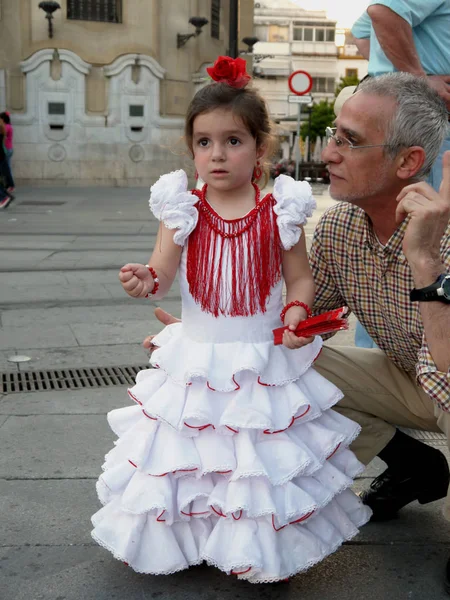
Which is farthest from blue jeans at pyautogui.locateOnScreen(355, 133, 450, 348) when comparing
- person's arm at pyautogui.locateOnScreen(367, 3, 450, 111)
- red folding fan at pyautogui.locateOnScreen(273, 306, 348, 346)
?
red folding fan at pyautogui.locateOnScreen(273, 306, 348, 346)

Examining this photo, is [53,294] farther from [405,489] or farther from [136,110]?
[136,110]

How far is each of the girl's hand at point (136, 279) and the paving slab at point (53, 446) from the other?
44.6 inches

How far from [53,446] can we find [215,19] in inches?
1072

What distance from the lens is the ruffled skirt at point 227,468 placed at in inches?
97.9

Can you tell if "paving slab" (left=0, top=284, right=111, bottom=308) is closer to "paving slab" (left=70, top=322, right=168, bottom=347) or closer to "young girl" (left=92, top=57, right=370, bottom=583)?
"paving slab" (left=70, top=322, right=168, bottom=347)

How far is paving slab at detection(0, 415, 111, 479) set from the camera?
3.50 metres

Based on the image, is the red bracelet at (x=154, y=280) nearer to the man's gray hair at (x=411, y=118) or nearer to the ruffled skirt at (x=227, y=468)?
the ruffled skirt at (x=227, y=468)

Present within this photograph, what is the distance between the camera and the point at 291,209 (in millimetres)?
2688

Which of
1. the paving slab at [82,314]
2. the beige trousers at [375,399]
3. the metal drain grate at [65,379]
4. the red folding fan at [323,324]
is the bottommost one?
the paving slab at [82,314]

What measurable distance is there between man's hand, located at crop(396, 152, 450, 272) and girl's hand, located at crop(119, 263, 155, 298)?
749 mm

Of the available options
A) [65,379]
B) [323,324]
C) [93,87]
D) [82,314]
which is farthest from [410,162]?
[93,87]

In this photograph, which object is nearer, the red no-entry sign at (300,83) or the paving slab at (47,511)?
the paving slab at (47,511)

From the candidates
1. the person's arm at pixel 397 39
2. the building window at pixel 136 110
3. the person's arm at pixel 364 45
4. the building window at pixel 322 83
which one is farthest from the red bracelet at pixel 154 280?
the building window at pixel 322 83

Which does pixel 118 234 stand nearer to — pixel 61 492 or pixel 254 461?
pixel 61 492
